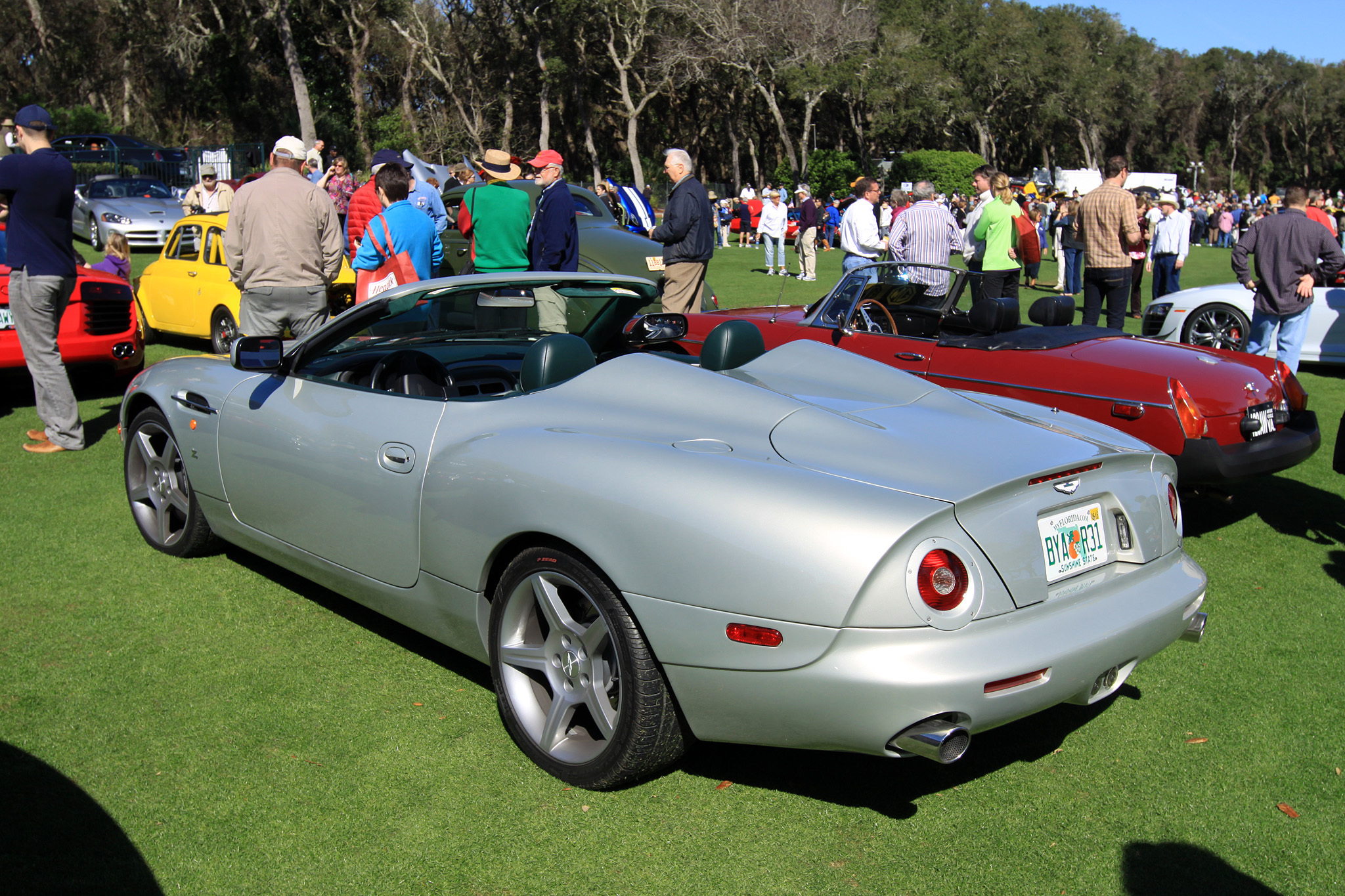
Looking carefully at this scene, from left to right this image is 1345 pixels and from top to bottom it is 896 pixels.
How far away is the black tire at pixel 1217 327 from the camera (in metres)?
10.6

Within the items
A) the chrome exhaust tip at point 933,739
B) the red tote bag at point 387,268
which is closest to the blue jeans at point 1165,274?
the red tote bag at point 387,268

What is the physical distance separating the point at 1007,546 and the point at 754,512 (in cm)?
66

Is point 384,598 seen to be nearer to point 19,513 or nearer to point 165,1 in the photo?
point 19,513

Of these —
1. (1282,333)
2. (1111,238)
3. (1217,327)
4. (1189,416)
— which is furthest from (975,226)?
(1189,416)

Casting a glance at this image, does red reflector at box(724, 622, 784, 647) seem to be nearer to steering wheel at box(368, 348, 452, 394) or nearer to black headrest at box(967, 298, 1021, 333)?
steering wheel at box(368, 348, 452, 394)

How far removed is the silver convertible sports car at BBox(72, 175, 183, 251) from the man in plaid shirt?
55.0ft

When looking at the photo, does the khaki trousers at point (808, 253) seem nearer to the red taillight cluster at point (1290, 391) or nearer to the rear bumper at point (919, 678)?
the red taillight cluster at point (1290, 391)

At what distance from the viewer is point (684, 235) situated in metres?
8.44

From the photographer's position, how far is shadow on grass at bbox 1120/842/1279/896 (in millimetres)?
2555

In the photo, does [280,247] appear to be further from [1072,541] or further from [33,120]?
[1072,541]

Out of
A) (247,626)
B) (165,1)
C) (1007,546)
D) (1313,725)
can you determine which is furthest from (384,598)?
(165,1)

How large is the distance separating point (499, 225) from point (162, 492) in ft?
11.4

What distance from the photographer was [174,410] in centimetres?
461

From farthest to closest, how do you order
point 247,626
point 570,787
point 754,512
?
point 247,626 < point 570,787 < point 754,512
